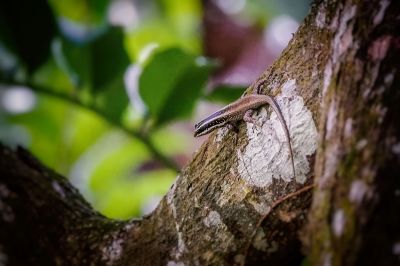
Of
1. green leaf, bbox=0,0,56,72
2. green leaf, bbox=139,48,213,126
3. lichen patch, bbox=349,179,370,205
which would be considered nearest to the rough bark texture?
lichen patch, bbox=349,179,370,205

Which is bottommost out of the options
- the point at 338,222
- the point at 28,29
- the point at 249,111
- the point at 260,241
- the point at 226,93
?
the point at 338,222

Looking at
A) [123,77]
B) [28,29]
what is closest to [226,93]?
[123,77]

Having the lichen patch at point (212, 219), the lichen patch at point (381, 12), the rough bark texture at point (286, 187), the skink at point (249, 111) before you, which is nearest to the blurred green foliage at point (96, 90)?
the skink at point (249, 111)

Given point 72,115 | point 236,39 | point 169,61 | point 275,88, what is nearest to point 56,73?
point 72,115

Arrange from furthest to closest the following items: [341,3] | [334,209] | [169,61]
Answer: [169,61] < [341,3] < [334,209]

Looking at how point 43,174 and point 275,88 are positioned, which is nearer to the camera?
point 275,88

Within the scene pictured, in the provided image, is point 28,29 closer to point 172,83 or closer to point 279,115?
point 172,83

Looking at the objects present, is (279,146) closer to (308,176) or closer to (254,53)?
(308,176)
